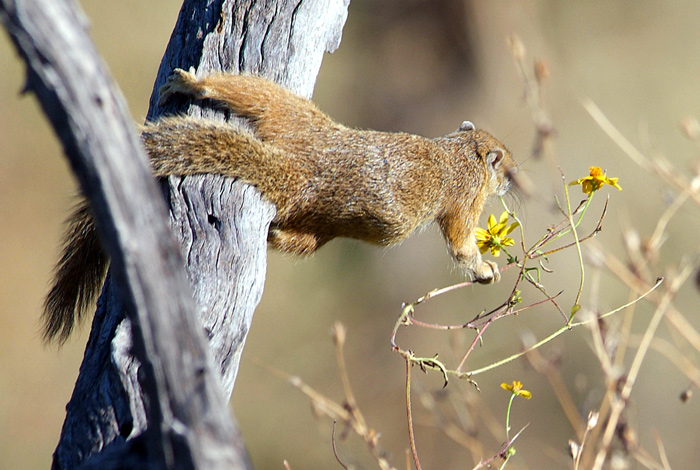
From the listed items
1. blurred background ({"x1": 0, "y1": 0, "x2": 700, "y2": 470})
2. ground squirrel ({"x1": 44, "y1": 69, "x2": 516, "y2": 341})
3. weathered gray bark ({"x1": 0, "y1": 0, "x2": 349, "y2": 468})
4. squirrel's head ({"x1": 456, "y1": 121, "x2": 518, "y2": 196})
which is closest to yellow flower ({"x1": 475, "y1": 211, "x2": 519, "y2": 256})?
ground squirrel ({"x1": 44, "y1": 69, "x2": 516, "y2": 341})

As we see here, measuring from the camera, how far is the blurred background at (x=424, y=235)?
5.63 meters

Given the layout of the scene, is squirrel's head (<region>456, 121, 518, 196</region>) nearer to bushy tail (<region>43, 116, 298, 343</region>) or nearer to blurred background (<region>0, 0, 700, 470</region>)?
bushy tail (<region>43, 116, 298, 343</region>)

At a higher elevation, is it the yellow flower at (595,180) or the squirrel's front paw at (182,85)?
the squirrel's front paw at (182,85)

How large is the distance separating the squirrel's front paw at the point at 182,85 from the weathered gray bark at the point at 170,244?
0.09 metres

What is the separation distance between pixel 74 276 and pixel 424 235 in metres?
4.83

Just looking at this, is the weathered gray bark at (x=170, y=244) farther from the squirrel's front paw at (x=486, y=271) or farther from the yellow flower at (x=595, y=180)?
the squirrel's front paw at (x=486, y=271)

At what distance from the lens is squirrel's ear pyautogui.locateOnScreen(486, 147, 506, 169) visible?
3148 mm

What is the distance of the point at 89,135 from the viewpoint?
876 millimetres

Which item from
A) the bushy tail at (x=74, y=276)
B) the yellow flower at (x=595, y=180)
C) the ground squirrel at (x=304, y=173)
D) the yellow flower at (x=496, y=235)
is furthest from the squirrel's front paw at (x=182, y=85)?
the yellow flower at (x=595, y=180)

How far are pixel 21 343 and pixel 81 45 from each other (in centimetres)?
557

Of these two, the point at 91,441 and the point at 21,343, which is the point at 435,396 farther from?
the point at 21,343

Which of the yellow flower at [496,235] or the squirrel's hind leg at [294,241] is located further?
the squirrel's hind leg at [294,241]

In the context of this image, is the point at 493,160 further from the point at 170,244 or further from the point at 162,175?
the point at 170,244

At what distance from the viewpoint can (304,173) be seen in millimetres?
2346
